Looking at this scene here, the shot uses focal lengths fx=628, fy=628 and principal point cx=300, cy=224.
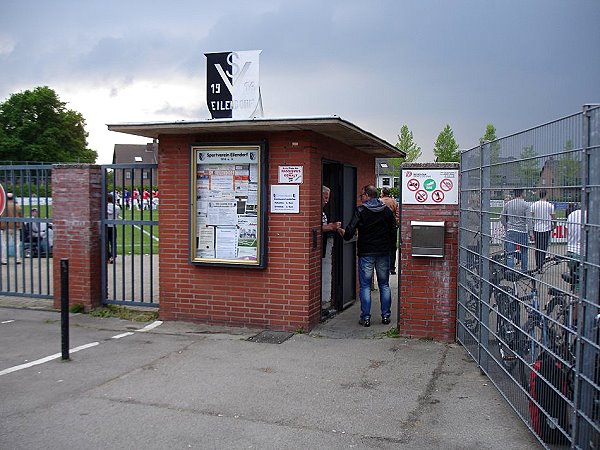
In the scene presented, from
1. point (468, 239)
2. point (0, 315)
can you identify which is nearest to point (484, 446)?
point (468, 239)

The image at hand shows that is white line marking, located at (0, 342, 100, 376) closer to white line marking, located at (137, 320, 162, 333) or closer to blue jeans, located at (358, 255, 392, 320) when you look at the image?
white line marking, located at (137, 320, 162, 333)

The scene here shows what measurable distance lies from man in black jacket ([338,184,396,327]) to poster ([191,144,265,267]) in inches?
54.3

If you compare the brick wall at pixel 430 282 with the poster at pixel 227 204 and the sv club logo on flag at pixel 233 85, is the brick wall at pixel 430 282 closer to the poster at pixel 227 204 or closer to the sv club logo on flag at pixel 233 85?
the poster at pixel 227 204

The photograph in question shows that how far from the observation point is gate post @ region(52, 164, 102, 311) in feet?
31.9

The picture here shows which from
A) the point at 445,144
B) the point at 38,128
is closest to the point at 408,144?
the point at 445,144

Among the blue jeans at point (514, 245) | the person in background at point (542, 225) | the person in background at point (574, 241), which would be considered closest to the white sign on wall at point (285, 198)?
the blue jeans at point (514, 245)

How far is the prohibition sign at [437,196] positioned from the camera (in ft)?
25.7

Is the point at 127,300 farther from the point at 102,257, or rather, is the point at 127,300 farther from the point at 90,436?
the point at 90,436

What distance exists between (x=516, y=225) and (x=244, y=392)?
9.67 ft

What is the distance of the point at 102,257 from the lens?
9.93 metres

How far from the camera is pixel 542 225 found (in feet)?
14.7

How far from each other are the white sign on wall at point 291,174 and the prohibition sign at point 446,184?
179cm

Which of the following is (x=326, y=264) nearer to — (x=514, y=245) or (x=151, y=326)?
(x=151, y=326)

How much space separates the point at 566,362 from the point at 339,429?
6.26 feet
